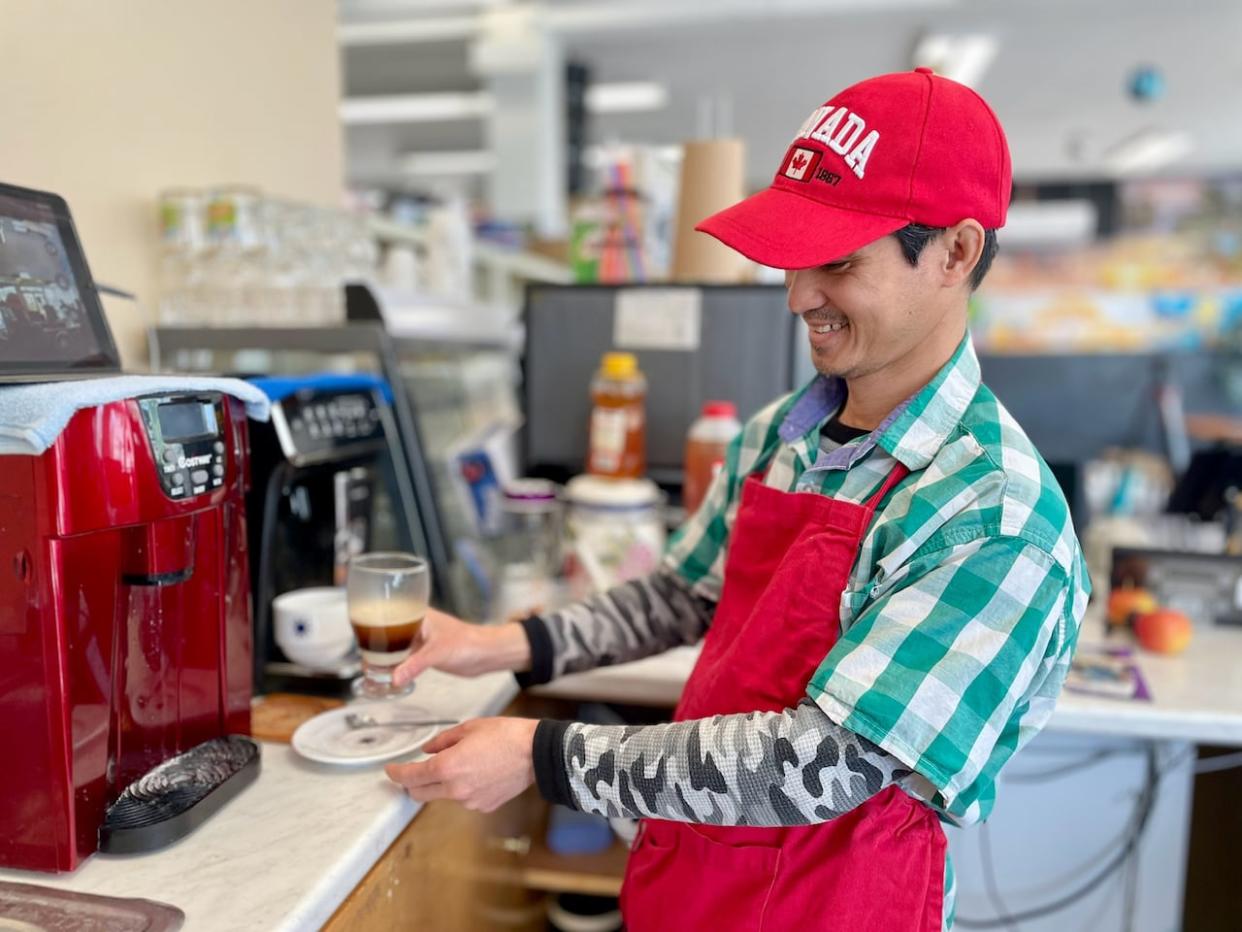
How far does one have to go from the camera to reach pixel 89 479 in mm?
840

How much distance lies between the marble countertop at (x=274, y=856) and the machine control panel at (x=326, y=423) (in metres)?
0.41

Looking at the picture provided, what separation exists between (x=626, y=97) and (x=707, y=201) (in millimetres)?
7490

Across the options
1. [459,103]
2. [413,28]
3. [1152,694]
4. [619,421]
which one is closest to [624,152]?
[619,421]

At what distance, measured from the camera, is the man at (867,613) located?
0.82m

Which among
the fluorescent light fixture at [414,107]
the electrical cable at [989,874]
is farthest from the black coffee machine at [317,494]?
the fluorescent light fixture at [414,107]

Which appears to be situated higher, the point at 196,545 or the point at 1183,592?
the point at 196,545

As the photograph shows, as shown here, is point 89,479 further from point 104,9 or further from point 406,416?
point 104,9

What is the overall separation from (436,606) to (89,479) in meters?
0.78

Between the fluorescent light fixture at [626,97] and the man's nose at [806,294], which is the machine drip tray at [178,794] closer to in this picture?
the man's nose at [806,294]

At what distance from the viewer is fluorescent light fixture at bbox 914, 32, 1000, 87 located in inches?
269

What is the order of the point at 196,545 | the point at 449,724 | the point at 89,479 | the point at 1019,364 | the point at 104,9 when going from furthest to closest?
1. the point at 1019,364
2. the point at 104,9
3. the point at 449,724
4. the point at 196,545
5. the point at 89,479

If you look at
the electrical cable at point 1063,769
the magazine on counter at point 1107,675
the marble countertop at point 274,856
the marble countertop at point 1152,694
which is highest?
the marble countertop at point 274,856

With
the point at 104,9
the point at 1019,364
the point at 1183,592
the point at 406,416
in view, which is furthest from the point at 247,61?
the point at 1019,364

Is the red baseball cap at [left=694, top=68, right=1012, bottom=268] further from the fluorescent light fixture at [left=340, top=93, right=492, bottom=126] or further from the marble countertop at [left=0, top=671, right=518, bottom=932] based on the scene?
the fluorescent light fixture at [left=340, top=93, right=492, bottom=126]
